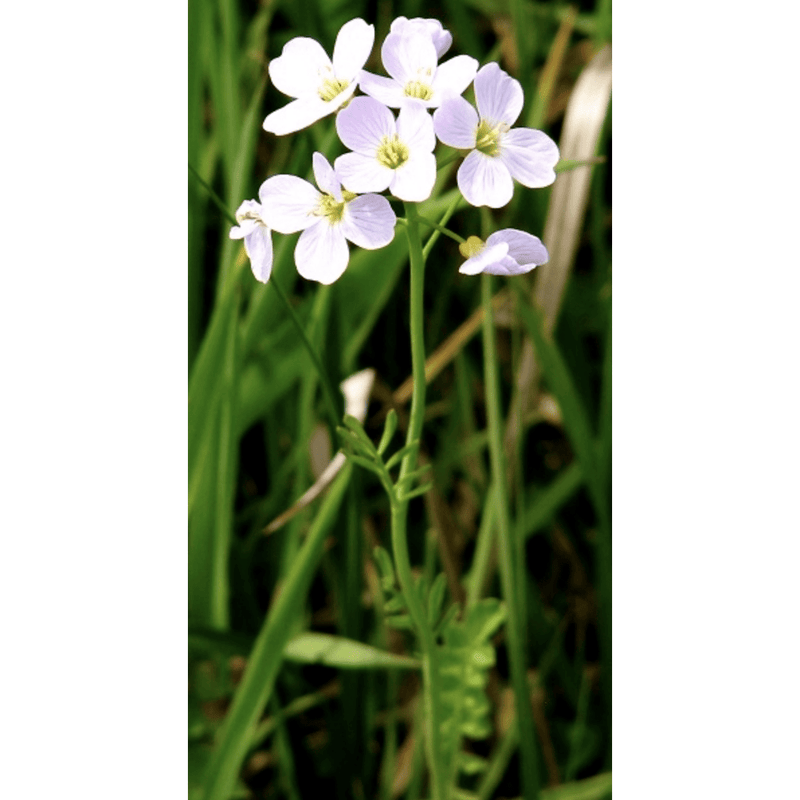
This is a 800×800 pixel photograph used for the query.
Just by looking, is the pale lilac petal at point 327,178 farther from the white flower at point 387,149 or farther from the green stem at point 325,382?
the green stem at point 325,382

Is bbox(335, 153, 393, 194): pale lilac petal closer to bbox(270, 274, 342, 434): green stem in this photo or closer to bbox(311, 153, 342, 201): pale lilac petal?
bbox(311, 153, 342, 201): pale lilac petal

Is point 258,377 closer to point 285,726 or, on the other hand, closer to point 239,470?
point 239,470

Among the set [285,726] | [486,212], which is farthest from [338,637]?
[486,212]

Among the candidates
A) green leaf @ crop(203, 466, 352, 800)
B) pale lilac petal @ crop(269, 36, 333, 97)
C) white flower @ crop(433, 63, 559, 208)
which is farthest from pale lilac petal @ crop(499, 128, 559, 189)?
green leaf @ crop(203, 466, 352, 800)

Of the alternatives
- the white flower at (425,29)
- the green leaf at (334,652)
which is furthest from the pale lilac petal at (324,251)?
the green leaf at (334,652)

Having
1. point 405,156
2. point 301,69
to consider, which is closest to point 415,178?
point 405,156
